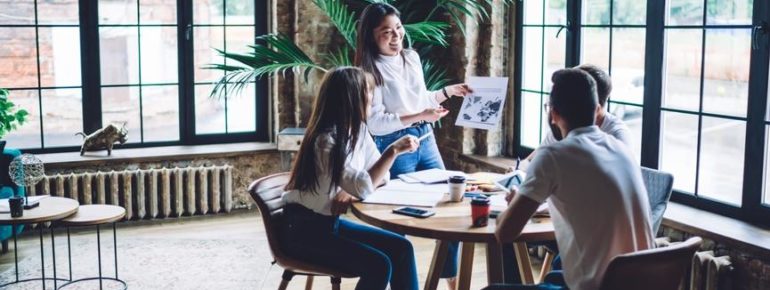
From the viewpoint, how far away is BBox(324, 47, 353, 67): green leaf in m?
5.79

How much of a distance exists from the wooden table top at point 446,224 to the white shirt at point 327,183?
0.09m

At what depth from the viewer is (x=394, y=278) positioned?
3.45 m

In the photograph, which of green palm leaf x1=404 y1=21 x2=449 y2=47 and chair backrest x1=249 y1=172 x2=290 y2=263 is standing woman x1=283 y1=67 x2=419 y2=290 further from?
green palm leaf x1=404 y1=21 x2=449 y2=47

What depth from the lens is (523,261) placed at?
3.83 meters

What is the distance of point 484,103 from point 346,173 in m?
1.10

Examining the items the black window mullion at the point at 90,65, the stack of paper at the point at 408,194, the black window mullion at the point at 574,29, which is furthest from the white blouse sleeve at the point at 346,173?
the black window mullion at the point at 90,65

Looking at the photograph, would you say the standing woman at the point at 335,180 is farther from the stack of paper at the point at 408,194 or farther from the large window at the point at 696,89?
the large window at the point at 696,89

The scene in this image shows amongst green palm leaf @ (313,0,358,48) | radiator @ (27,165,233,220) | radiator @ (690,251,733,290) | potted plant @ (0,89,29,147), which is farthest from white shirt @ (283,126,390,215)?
radiator @ (27,165,233,220)

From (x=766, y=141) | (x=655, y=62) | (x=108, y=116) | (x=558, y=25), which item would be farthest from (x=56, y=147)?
(x=766, y=141)

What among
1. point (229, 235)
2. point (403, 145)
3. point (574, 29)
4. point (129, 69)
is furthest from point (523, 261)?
point (129, 69)

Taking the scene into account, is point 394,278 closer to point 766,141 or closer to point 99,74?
point 766,141

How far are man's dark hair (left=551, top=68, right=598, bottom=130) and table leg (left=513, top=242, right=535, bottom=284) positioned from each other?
1314 millimetres

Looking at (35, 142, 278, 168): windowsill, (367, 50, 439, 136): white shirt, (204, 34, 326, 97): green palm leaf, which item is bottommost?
(35, 142, 278, 168): windowsill

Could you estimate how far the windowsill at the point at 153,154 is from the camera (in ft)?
19.7
